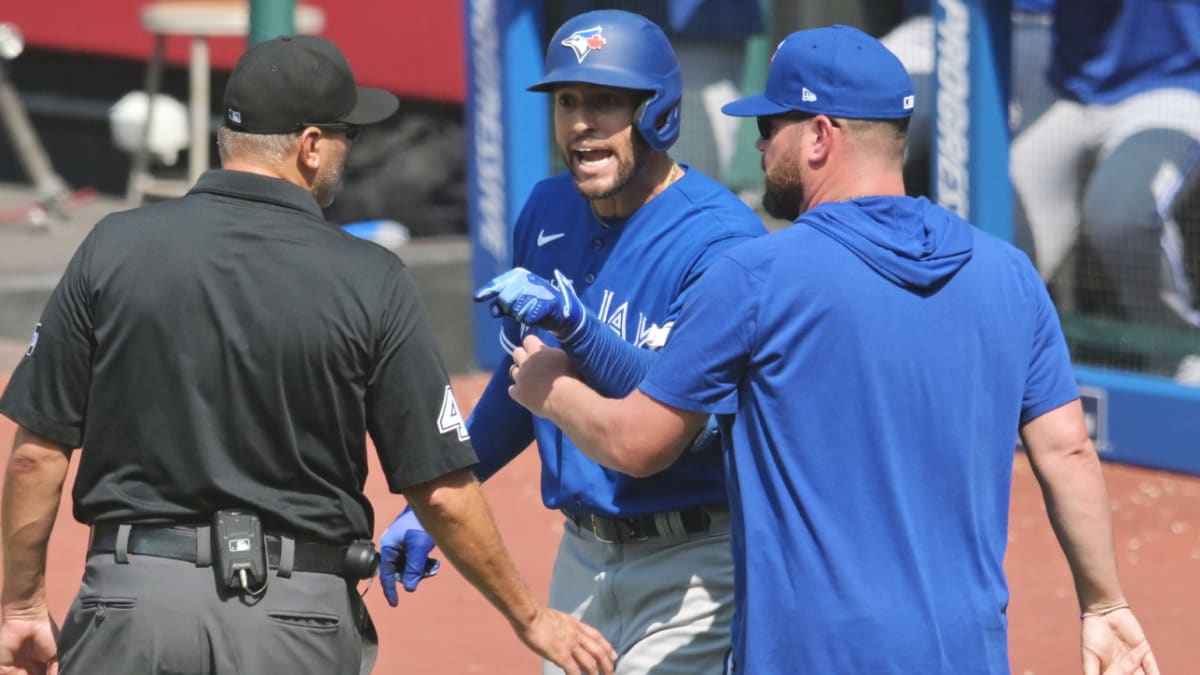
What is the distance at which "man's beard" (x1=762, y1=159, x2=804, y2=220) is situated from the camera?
299 centimetres

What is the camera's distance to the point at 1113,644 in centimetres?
302

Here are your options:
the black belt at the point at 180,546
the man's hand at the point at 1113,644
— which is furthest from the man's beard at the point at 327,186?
the man's hand at the point at 1113,644

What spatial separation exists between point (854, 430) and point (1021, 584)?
141 inches

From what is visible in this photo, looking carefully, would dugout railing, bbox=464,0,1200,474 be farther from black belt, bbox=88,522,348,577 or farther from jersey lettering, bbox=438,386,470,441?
black belt, bbox=88,522,348,577

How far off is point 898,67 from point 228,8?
781 cm

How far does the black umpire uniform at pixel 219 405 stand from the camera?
3010 mm

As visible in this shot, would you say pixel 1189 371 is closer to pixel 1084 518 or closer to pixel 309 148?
pixel 1084 518

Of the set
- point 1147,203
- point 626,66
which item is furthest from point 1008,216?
point 626,66

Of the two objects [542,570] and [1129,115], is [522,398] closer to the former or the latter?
[542,570]

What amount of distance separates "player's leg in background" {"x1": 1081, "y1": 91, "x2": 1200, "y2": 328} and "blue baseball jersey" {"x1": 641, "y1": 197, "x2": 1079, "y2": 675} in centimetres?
457

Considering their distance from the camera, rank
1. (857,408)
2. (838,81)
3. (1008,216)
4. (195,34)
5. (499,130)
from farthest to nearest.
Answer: (195,34) → (499,130) → (1008,216) → (838,81) → (857,408)

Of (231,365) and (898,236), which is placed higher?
(898,236)

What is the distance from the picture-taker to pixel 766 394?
2.80 m

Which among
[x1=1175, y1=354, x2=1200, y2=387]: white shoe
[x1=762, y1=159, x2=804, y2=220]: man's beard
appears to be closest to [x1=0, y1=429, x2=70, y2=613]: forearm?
[x1=762, y1=159, x2=804, y2=220]: man's beard
